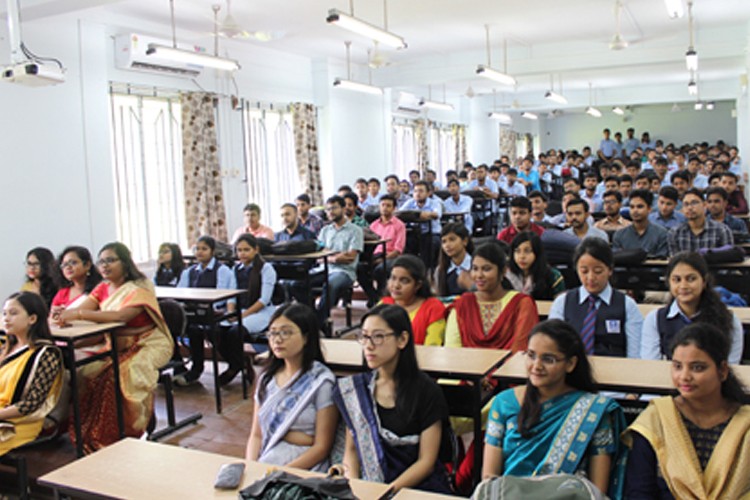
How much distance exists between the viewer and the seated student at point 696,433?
5.87 feet

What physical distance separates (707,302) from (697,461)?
1.13 metres

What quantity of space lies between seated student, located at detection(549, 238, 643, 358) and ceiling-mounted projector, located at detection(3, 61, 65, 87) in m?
3.40

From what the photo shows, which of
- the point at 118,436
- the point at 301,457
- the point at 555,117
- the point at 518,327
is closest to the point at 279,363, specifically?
the point at 301,457

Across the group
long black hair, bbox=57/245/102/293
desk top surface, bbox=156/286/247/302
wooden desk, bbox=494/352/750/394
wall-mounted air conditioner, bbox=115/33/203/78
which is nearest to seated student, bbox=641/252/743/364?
wooden desk, bbox=494/352/750/394

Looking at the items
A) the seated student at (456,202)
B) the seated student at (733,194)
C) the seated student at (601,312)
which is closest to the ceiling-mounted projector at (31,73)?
the seated student at (601,312)

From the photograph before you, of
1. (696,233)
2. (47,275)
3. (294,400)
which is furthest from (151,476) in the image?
(696,233)

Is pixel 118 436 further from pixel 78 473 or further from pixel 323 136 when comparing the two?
pixel 323 136

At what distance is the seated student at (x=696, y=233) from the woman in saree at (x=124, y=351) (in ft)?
11.7

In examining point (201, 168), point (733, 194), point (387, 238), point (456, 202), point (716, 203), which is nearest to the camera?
point (716, 203)

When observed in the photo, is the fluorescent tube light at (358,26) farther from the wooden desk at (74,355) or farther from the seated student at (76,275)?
the wooden desk at (74,355)

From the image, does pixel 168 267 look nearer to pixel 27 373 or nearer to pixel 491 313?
pixel 27 373

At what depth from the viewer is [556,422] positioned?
199cm

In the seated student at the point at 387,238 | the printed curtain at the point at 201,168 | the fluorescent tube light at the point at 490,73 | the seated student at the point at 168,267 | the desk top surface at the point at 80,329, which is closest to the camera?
the desk top surface at the point at 80,329

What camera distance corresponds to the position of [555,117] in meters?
21.8
